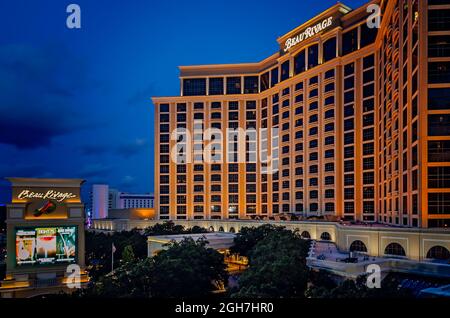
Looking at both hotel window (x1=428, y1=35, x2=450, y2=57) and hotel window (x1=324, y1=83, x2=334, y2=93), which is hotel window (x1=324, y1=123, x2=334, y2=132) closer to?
hotel window (x1=324, y1=83, x2=334, y2=93)

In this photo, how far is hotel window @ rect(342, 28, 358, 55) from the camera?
237ft

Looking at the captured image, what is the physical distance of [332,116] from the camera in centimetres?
7425

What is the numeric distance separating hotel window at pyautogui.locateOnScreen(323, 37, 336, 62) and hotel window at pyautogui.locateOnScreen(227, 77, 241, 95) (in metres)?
29.3

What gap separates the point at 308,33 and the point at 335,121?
78.8 feet

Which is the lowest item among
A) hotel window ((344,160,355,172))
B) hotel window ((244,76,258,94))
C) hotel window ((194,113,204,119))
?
hotel window ((344,160,355,172))

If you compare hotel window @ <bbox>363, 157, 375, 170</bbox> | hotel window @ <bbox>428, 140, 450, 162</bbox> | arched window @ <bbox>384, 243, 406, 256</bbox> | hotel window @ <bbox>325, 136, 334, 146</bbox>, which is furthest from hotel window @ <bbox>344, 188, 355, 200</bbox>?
arched window @ <bbox>384, 243, 406, 256</bbox>

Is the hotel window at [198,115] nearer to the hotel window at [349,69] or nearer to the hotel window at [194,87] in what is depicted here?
the hotel window at [194,87]

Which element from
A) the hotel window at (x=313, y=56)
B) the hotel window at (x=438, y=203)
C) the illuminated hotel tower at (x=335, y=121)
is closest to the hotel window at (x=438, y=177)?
the illuminated hotel tower at (x=335, y=121)

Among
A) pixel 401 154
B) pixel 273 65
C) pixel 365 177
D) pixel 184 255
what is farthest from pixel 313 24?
pixel 184 255

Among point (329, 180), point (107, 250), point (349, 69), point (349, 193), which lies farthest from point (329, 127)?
point (107, 250)

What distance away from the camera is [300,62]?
82.4 meters

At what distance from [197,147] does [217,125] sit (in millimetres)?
9009

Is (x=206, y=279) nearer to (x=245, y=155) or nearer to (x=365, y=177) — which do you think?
(x=365, y=177)

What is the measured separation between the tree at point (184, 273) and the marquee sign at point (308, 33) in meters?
64.4
